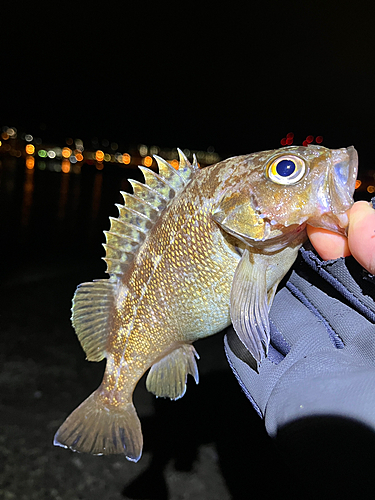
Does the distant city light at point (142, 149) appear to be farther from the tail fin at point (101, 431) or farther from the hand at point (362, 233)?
the hand at point (362, 233)

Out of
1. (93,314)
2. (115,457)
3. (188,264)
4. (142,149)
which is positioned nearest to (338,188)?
(188,264)

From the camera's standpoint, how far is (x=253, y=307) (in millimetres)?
1771

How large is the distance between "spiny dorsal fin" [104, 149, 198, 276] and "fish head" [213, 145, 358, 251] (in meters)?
0.34

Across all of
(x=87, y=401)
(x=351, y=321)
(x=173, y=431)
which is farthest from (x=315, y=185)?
(x=173, y=431)

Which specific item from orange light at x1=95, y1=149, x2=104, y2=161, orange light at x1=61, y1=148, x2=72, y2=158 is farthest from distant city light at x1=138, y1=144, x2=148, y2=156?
orange light at x1=61, y1=148, x2=72, y2=158

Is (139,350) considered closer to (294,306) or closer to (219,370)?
(294,306)

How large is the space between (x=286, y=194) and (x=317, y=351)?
90 cm

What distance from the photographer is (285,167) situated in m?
1.61

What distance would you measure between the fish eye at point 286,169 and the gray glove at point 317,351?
0.47 m

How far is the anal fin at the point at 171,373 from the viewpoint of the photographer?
2.18 meters

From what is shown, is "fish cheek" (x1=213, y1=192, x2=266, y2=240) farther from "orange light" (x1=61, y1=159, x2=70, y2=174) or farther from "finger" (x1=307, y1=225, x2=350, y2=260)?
"orange light" (x1=61, y1=159, x2=70, y2=174)

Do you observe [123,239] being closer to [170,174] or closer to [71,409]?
[170,174]

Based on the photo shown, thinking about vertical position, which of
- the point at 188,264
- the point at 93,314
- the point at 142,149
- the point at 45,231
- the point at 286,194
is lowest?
the point at 45,231

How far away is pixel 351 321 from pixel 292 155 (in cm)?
94
